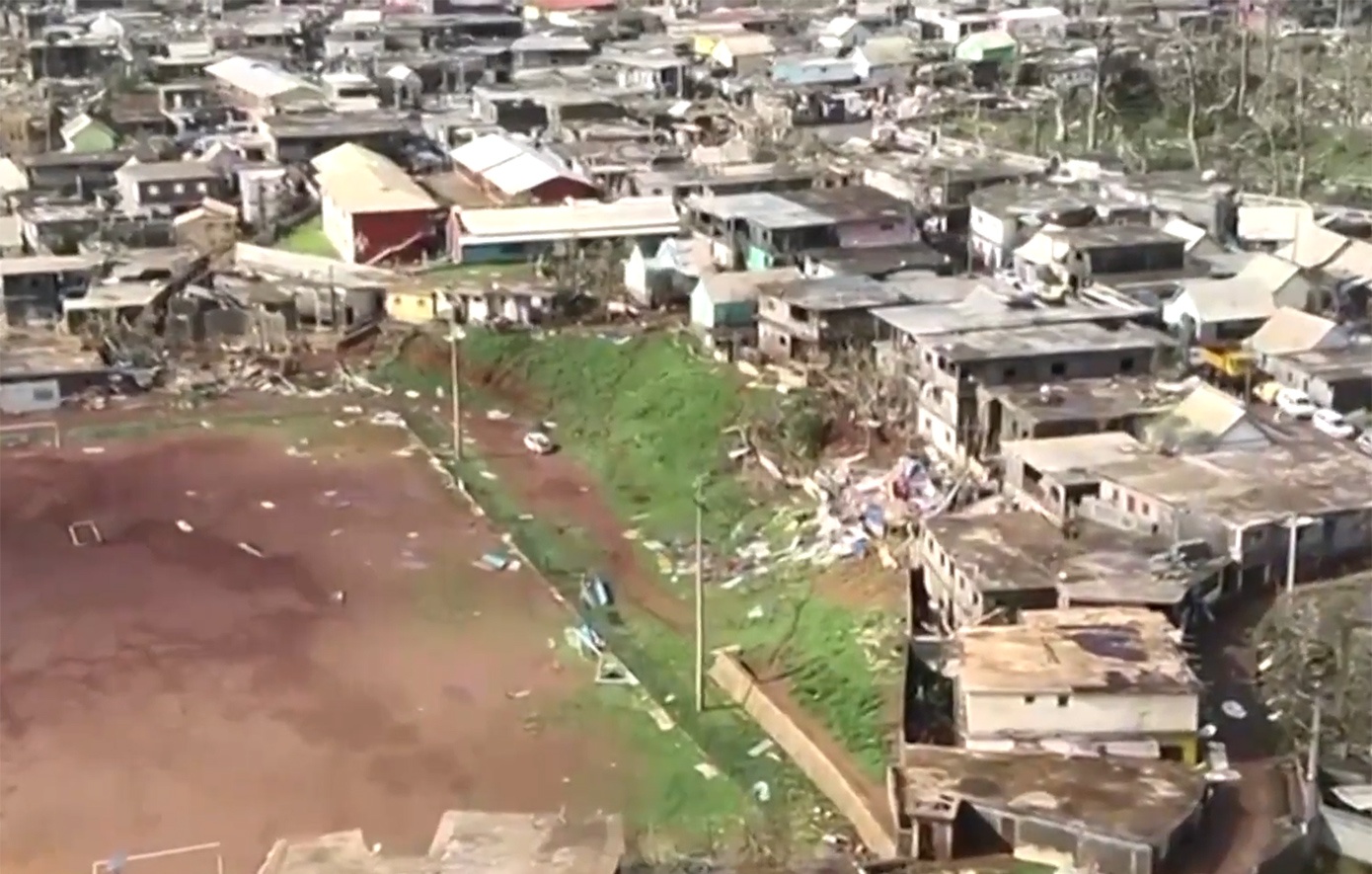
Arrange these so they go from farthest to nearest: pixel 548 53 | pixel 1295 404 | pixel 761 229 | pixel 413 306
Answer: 1. pixel 548 53
2. pixel 413 306
3. pixel 761 229
4. pixel 1295 404

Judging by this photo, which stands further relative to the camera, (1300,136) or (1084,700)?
(1300,136)

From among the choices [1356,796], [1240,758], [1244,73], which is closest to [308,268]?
[1240,758]

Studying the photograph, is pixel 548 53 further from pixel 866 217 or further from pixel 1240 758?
pixel 1240 758

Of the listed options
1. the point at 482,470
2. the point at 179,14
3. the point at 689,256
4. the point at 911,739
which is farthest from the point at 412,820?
the point at 179,14

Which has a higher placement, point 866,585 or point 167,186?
point 167,186

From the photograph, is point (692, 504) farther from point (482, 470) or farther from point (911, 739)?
point (911, 739)

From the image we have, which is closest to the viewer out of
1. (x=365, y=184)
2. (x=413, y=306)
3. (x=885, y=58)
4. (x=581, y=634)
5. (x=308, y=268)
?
(x=581, y=634)

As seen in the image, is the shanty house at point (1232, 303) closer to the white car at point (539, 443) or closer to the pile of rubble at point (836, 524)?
the pile of rubble at point (836, 524)

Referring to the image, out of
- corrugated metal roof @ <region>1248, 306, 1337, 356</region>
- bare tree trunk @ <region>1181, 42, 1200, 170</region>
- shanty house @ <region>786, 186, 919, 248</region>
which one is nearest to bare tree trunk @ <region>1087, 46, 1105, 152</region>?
bare tree trunk @ <region>1181, 42, 1200, 170</region>

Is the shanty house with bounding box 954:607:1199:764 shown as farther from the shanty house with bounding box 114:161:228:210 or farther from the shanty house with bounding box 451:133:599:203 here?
the shanty house with bounding box 114:161:228:210
